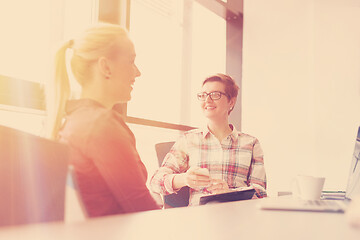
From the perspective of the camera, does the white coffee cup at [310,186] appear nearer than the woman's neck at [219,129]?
Yes

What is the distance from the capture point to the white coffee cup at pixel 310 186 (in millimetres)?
1047

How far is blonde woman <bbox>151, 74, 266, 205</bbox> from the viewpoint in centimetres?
193

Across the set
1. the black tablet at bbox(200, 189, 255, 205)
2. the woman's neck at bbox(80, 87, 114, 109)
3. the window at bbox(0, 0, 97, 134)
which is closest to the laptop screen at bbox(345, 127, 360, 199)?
the black tablet at bbox(200, 189, 255, 205)

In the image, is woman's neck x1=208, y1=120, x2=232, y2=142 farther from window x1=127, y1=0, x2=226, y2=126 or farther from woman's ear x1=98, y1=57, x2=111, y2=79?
woman's ear x1=98, y1=57, x2=111, y2=79

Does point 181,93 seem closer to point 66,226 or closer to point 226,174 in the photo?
point 226,174

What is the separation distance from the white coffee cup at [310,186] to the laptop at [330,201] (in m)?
0.03

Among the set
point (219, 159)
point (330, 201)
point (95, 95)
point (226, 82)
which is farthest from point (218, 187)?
point (95, 95)

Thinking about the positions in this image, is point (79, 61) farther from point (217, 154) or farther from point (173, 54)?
point (173, 54)

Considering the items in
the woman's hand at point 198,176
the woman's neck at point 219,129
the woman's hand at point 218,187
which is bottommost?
the woman's hand at point 218,187

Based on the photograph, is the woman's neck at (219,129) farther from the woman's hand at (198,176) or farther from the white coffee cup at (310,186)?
the white coffee cup at (310,186)

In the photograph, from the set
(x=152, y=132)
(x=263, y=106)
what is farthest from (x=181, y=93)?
(x=263, y=106)

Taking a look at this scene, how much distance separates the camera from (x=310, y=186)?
1050 mm

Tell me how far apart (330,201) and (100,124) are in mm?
684

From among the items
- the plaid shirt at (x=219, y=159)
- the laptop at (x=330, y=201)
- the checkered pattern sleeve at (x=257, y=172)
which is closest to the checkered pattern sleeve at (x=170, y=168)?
the plaid shirt at (x=219, y=159)
